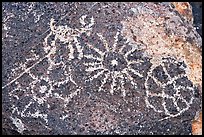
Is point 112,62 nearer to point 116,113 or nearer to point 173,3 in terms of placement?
point 116,113

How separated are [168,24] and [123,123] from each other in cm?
68

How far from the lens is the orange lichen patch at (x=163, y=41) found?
2.86 metres

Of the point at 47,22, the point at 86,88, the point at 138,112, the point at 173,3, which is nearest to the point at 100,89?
the point at 86,88

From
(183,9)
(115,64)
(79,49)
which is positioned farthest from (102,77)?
(183,9)

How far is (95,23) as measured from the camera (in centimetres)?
289

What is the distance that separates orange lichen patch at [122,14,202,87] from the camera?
2.86m

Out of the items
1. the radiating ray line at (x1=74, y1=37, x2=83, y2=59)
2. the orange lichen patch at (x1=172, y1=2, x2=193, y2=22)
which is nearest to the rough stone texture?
the radiating ray line at (x1=74, y1=37, x2=83, y2=59)

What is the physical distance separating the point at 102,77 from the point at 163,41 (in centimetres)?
44

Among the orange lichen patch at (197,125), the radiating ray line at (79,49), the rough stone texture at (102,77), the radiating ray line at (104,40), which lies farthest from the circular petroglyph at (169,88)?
the radiating ray line at (79,49)

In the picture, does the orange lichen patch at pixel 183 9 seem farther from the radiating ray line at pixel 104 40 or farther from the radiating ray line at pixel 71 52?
the radiating ray line at pixel 71 52

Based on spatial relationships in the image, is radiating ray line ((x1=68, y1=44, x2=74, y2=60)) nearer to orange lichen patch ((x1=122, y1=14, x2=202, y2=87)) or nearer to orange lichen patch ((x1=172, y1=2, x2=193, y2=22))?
orange lichen patch ((x1=122, y1=14, x2=202, y2=87))

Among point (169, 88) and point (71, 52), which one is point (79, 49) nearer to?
point (71, 52)

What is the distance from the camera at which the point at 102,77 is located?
9.25 ft

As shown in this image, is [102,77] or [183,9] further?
[183,9]
